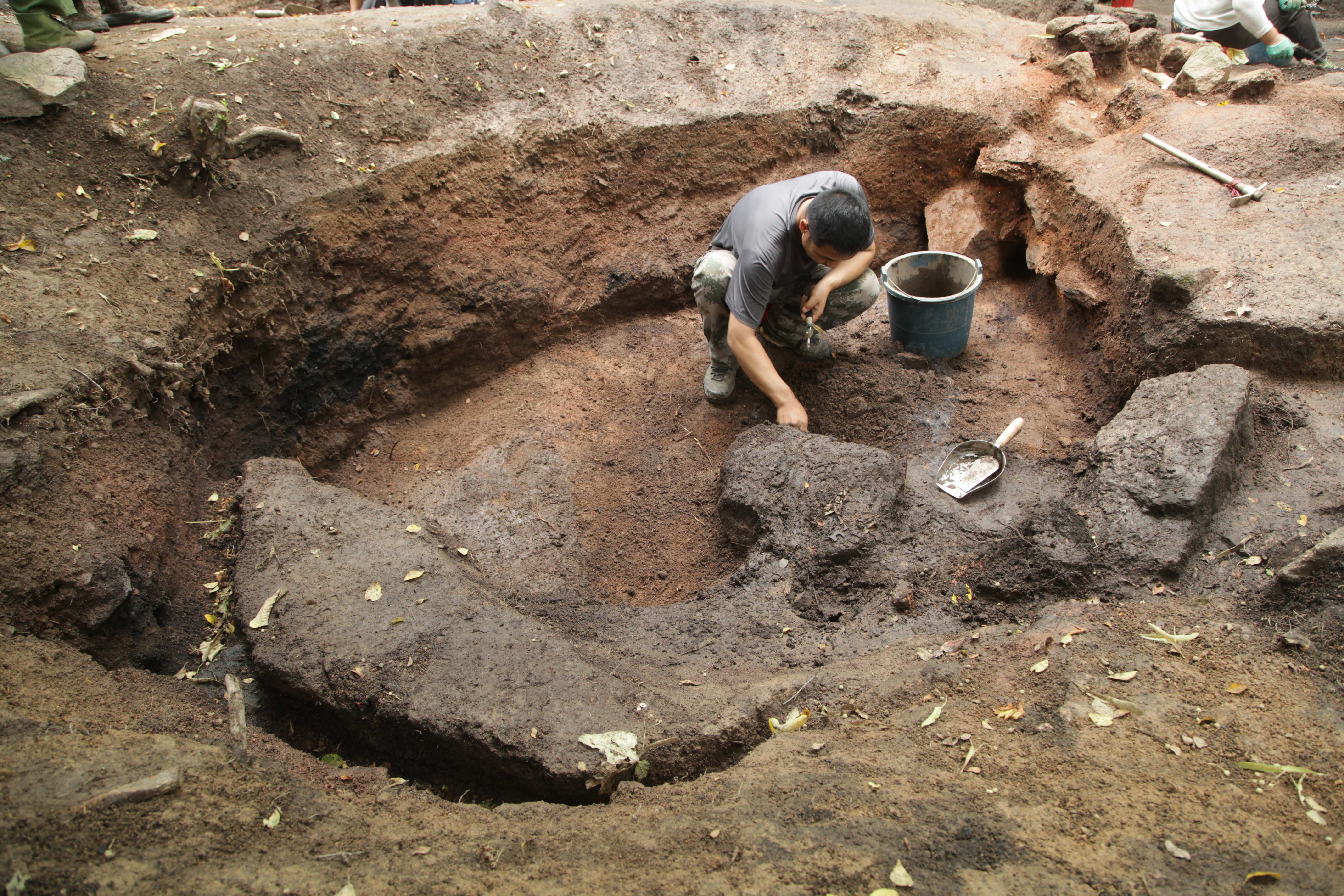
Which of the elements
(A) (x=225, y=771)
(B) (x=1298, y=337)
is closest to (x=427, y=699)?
(A) (x=225, y=771)

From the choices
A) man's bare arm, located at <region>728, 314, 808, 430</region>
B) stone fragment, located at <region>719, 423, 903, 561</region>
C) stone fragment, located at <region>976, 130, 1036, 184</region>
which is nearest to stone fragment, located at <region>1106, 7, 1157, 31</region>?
stone fragment, located at <region>976, 130, 1036, 184</region>

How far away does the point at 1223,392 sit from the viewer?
8.89ft

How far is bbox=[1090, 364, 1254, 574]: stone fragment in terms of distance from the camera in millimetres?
2494

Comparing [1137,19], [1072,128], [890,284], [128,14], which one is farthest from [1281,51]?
[128,14]

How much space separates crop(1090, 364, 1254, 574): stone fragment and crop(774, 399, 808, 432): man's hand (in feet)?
3.62

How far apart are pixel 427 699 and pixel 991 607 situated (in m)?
1.79

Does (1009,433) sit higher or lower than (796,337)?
lower

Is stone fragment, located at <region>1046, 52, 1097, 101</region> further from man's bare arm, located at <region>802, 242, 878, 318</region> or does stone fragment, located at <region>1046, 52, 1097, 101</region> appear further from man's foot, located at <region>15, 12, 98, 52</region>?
man's foot, located at <region>15, 12, 98, 52</region>

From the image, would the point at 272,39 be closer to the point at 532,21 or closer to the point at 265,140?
the point at 265,140

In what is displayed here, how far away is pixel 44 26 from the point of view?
339 cm

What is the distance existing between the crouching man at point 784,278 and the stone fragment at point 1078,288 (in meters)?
0.96

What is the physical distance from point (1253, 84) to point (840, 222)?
2972mm

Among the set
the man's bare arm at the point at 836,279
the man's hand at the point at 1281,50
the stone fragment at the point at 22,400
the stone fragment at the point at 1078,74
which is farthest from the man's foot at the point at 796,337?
the man's hand at the point at 1281,50

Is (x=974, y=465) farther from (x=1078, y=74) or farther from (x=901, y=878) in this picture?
(x=1078, y=74)
